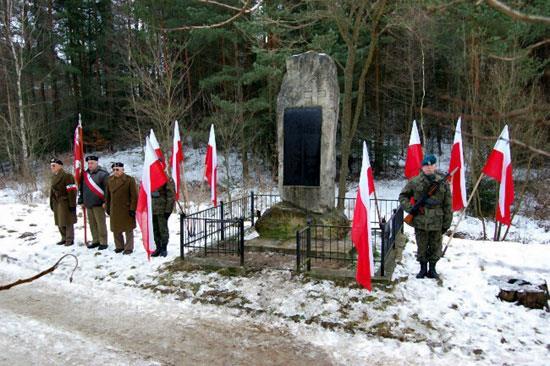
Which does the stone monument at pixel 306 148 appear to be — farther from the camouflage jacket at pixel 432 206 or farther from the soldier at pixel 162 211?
the camouflage jacket at pixel 432 206

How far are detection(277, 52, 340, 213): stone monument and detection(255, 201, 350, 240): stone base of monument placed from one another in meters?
0.15

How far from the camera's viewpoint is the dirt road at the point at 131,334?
4605 mm

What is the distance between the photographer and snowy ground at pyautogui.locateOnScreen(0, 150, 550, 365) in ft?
15.3

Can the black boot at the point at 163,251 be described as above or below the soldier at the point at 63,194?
below

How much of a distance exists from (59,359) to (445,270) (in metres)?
5.70

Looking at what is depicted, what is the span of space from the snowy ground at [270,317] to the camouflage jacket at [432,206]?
34.6 inches

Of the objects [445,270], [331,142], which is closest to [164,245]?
[331,142]

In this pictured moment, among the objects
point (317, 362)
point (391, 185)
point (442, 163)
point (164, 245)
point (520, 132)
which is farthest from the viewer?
point (442, 163)

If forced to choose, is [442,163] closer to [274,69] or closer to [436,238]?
[274,69]

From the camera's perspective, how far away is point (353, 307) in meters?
5.70

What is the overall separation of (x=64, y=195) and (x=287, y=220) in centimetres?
481

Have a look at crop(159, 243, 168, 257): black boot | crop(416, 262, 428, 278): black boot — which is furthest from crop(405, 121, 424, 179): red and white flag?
crop(159, 243, 168, 257): black boot

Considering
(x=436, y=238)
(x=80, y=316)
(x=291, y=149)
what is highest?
(x=291, y=149)

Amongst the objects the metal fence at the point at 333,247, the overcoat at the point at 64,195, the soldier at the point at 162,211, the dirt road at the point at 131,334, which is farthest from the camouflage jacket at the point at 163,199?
the metal fence at the point at 333,247
